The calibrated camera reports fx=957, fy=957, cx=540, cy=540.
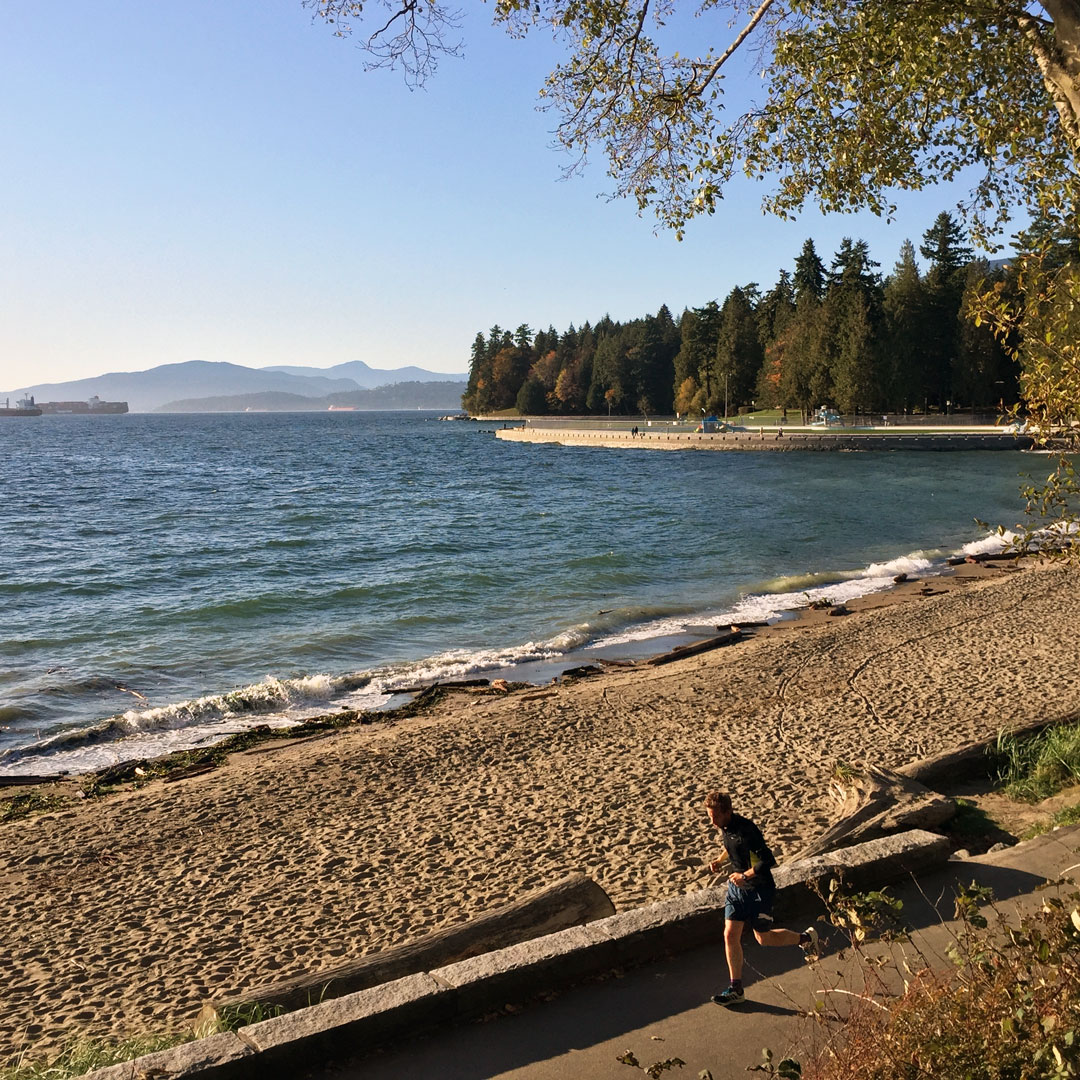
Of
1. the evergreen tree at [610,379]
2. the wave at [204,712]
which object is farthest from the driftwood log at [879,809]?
the evergreen tree at [610,379]

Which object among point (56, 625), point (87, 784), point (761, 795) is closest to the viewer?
point (761, 795)

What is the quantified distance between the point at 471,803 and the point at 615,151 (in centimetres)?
665

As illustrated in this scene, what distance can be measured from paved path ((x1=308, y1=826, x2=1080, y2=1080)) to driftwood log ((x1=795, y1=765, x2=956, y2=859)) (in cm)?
140

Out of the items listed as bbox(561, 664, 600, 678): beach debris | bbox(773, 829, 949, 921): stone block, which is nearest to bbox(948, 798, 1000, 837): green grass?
bbox(773, 829, 949, 921): stone block

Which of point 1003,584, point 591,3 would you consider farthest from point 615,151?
point 1003,584

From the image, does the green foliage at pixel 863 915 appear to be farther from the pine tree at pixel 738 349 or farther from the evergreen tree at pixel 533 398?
the evergreen tree at pixel 533 398

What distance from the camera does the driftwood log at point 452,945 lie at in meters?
5.42

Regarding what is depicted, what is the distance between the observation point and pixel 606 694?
48.5ft

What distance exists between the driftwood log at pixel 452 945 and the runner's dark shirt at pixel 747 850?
1.12 m

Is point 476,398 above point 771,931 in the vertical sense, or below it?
above

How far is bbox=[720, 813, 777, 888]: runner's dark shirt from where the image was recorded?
5637 millimetres

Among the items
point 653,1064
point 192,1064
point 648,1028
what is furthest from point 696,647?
point 192,1064

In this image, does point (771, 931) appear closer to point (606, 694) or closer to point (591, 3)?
point (591, 3)

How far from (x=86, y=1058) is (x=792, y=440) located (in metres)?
80.7
